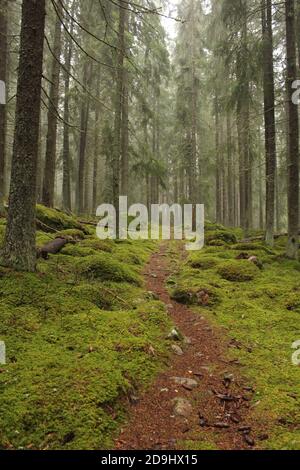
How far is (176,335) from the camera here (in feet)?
18.4

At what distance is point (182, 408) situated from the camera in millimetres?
3930

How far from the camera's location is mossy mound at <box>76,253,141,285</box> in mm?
7379

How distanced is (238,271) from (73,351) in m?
5.71

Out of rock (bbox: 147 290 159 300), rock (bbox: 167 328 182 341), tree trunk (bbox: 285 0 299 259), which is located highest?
tree trunk (bbox: 285 0 299 259)

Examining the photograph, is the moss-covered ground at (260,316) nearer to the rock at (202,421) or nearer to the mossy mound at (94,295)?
the rock at (202,421)

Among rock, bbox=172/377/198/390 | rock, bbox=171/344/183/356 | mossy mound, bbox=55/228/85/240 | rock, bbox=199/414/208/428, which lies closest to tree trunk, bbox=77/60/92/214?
mossy mound, bbox=55/228/85/240

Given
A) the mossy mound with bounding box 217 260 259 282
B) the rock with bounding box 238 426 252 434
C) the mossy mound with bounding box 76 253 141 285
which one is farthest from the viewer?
the mossy mound with bounding box 217 260 259 282

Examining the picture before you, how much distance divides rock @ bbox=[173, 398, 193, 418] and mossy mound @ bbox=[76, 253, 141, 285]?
3.64m

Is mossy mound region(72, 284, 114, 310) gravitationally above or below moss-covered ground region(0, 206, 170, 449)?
above

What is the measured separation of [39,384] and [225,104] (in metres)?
14.1

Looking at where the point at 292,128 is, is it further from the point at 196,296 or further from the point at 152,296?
the point at 152,296

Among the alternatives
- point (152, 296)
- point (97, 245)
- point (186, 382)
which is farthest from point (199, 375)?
point (97, 245)

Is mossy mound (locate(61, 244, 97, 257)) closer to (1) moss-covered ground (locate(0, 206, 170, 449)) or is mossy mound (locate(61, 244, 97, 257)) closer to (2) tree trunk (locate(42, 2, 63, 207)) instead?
(1) moss-covered ground (locate(0, 206, 170, 449))

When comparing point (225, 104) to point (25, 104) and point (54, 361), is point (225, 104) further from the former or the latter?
point (54, 361)
